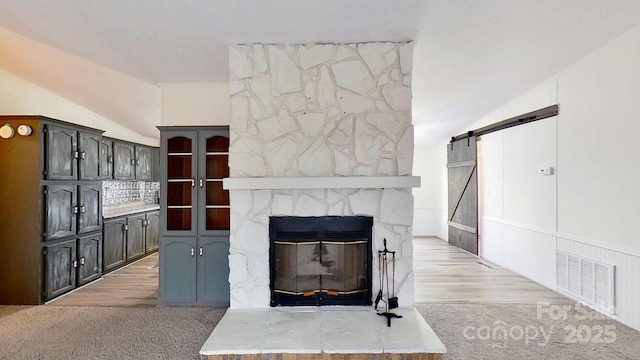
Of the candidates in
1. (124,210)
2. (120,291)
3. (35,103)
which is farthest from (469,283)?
(35,103)

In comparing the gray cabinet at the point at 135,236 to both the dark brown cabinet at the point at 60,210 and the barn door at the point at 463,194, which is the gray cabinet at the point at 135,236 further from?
the barn door at the point at 463,194

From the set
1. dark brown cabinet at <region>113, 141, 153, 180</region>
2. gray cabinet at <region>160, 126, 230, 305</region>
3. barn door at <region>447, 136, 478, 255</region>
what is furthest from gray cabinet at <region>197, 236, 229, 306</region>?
barn door at <region>447, 136, 478, 255</region>

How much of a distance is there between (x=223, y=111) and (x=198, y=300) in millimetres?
2287

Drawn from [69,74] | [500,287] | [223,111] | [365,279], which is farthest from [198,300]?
[500,287]

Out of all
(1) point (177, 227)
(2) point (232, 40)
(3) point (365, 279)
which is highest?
(2) point (232, 40)

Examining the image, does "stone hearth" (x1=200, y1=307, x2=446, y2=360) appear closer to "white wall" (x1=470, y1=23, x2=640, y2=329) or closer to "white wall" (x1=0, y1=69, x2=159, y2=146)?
"white wall" (x1=470, y1=23, x2=640, y2=329)

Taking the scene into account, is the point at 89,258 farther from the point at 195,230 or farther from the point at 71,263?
the point at 195,230

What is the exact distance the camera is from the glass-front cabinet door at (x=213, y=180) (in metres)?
3.93

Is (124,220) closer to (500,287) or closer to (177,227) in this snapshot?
(177,227)

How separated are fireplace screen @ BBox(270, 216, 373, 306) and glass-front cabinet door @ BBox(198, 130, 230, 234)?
1.12 m

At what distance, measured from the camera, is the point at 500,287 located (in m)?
4.50

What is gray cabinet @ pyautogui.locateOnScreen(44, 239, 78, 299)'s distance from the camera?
399 centimetres

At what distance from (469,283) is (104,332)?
4.38m

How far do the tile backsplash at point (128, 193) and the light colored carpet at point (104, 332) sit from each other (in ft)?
8.10
